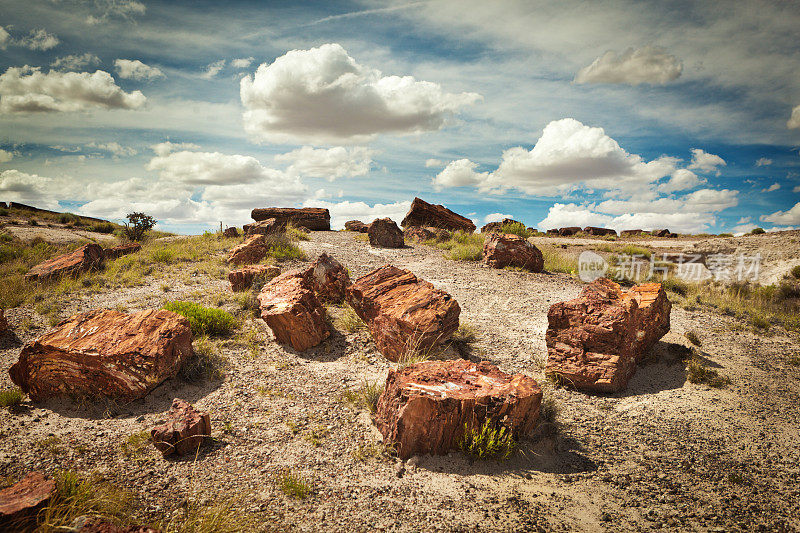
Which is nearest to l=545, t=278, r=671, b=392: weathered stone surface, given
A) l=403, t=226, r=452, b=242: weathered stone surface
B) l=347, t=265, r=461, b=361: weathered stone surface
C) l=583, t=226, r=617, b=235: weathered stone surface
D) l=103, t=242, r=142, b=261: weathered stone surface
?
l=347, t=265, r=461, b=361: weathered stone surface

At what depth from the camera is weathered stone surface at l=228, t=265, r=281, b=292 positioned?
9.80 meters

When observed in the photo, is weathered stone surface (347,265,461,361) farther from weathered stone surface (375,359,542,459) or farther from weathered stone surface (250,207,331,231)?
weathered stone surface (250,207,331,231)

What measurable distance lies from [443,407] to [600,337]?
131 inches

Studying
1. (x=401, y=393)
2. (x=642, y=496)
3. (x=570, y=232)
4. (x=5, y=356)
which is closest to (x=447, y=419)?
(x=401, y=393)

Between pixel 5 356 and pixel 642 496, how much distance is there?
997 centimetres

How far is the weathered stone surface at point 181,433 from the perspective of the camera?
437cm

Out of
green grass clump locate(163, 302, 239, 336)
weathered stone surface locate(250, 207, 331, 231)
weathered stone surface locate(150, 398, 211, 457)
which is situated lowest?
weathered stone surface locate(150, 398, 211, 457)

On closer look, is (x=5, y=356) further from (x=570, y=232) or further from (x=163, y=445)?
(x=570, y=232)

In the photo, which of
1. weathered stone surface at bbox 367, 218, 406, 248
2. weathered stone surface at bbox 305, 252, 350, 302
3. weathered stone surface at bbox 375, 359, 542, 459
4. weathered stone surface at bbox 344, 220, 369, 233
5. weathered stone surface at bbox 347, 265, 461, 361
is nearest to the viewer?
weathered stone surface at bbox 375, 359, 542, 459

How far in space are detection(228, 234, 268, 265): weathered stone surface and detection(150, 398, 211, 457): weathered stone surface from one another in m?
8.59

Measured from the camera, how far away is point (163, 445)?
4.37 m

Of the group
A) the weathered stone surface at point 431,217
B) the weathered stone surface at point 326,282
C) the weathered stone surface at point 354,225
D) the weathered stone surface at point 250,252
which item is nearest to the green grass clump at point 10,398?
the weathered stone surface at point 326,282

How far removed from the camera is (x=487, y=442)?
13.9 feet

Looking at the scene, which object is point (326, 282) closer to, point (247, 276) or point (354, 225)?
point (247, 276)
